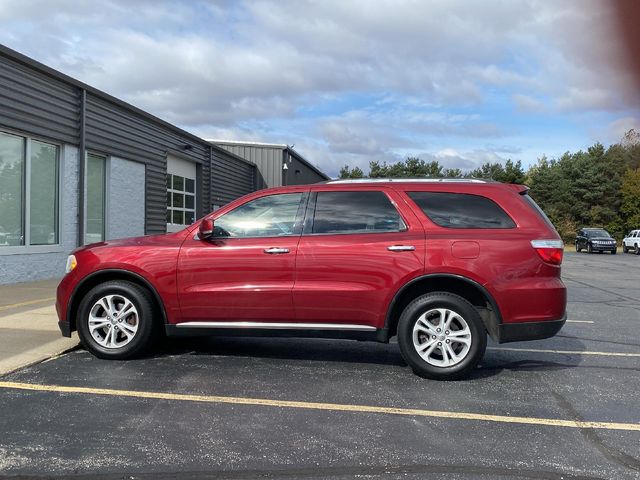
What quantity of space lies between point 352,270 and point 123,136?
1149 cm

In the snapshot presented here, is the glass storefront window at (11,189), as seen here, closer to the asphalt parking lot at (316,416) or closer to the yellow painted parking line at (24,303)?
the yellow painted parking line at (24,303)

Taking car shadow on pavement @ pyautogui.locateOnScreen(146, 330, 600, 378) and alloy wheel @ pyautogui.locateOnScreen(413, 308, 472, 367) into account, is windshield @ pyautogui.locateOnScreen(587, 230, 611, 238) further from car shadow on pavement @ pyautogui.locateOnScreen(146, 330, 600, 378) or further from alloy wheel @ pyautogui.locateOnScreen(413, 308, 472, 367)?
alloy wheel @ pyautogui.locateOnScreen(413, 308, 472, 367)

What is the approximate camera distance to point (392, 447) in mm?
3670

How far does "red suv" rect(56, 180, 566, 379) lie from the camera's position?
202 inches

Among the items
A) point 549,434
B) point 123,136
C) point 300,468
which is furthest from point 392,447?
point 123,136

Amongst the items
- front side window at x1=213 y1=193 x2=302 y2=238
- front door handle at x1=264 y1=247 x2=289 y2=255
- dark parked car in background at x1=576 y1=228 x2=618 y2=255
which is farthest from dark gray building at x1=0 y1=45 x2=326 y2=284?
dark parked car in background at x1=576 y1=228 x2=618 y2=255

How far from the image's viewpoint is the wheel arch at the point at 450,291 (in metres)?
5.14

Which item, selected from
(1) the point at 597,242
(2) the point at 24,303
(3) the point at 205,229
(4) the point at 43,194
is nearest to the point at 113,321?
(3) the point at 205,229

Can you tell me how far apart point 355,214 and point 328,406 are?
75.2 inches

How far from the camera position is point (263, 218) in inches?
224

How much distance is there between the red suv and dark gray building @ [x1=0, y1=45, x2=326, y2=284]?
20.5 ft

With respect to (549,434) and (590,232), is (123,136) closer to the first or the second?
(549,434)

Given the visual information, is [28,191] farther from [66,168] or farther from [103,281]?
[103,281]

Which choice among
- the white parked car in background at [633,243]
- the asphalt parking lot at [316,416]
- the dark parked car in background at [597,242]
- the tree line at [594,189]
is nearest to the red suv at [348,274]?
the asphalt parking lot at [316,416]
